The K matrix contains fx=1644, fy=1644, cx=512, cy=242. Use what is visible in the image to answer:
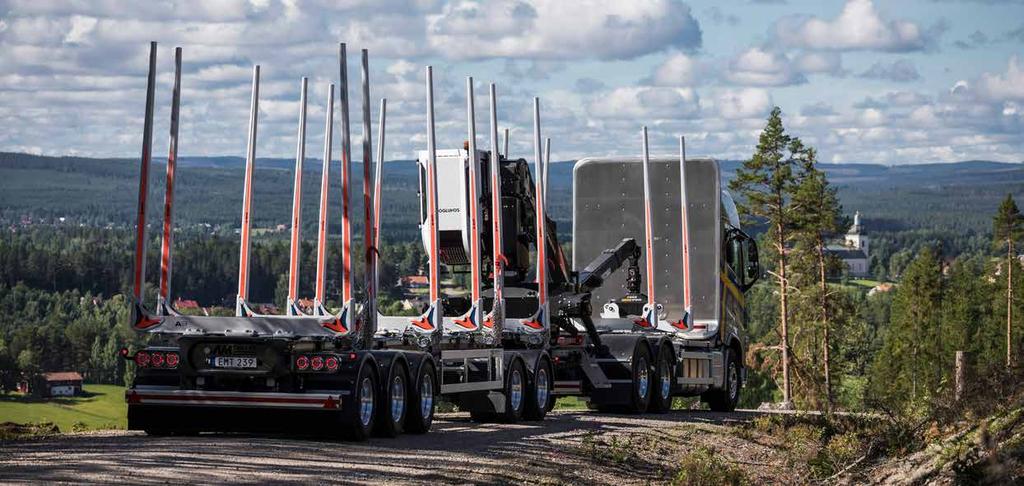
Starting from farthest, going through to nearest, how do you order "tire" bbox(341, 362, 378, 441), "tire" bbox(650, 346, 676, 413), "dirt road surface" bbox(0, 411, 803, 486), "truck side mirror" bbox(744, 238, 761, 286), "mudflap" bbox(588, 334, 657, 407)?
"truck side mirror" bbox(744, 238, 761, 286), "tire" bbox(650, 346, 676, 413), "mudflap" bbox(588, 334, 657, 407), "tire" bbox(341, 362, 378, 441), "dirt road surface" bbox(0, 411, 803, 486)

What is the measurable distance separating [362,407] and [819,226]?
60733 millimetres

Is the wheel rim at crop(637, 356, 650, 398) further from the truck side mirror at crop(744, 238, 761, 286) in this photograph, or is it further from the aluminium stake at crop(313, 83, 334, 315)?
the aluminium stake at crop(313, 83, 334, 315)

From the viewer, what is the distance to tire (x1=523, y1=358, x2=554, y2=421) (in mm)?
24609

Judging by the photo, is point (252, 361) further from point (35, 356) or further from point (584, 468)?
point (35, 356)

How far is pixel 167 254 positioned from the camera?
19359 millimetres

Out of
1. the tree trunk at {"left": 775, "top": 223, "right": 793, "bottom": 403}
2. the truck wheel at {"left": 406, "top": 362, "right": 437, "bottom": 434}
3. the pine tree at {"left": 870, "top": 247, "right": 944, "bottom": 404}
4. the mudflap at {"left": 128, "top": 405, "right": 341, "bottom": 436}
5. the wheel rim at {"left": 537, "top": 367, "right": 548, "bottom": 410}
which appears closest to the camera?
the mudflap at {"left": 128, "top": 405, "right": 341, "bottom": 436}

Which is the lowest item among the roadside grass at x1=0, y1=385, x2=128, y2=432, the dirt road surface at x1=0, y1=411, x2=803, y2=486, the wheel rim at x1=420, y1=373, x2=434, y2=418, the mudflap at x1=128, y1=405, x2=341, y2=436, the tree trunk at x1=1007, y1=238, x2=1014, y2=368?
the roadside grass at x1=0, y1=385, x2=128, y2=432

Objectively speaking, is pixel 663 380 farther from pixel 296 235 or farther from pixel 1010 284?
pixel 1010 284

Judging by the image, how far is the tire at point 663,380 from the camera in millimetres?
28705

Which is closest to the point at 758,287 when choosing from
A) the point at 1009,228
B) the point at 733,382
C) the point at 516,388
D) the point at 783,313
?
the point at 1009,228

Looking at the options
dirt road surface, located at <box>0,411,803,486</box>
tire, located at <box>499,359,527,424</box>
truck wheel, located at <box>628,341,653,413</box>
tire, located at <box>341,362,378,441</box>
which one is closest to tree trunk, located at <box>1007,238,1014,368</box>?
truck wheel, located at <box>628,341,653,413</box>

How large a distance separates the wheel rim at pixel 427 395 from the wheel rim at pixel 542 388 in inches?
162

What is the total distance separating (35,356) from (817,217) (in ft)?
284

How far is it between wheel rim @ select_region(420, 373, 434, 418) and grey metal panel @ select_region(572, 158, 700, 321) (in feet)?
31.6
